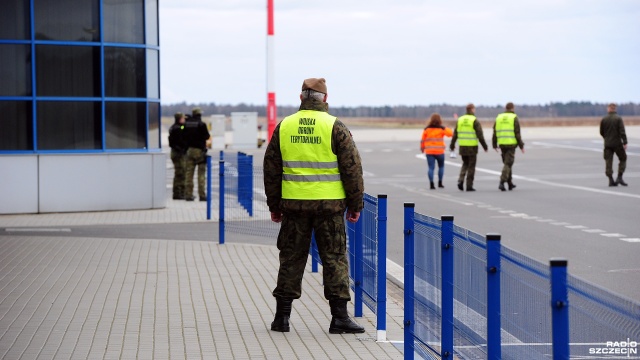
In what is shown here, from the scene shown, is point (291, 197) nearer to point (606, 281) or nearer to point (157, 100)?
point (606, 281)

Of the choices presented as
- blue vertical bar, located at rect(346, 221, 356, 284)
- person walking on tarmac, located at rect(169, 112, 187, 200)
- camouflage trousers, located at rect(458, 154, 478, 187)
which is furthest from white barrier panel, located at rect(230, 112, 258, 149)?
blue vertical bar, located at rect(346, 221, 356, 284)

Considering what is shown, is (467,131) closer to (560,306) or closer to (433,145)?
(433,145)

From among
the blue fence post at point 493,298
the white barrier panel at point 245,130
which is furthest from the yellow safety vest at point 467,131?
the white barrier panel at point 245,130

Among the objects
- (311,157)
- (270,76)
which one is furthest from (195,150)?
(311,157)

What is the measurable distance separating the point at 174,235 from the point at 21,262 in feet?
11.5

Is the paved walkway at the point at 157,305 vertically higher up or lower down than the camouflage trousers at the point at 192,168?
lower down

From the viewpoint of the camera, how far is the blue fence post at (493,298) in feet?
18.3

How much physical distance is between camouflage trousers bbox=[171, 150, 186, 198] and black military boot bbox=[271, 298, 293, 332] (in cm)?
1502

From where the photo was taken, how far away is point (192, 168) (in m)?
23.2

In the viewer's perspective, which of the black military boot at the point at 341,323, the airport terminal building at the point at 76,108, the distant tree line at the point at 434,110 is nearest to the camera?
the black military boot at the point at 341,323

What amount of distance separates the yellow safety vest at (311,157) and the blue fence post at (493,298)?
287cm

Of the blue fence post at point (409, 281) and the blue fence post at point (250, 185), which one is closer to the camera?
the blue fence post at point (409, 281)

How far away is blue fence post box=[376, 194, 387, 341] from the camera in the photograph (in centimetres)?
840

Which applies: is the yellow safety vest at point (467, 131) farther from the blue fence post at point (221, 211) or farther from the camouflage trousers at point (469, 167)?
the blue fence post at point (221, 211)
